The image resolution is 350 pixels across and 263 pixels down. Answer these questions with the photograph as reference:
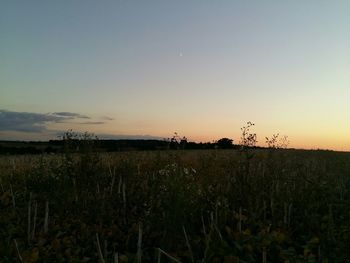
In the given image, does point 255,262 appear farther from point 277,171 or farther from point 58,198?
point 277,171

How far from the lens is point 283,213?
789 cm

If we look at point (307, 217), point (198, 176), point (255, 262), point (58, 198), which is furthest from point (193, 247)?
point (58, 198)

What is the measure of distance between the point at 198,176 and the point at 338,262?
3741 millimetres

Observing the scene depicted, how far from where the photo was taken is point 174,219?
622cm

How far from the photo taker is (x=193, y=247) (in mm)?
6043

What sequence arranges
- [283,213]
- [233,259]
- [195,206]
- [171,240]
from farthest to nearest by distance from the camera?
[283,213] → [195,206] → [171,240] → [233,259]

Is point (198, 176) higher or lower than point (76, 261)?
higher

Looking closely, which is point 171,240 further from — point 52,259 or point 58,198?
point 58,198

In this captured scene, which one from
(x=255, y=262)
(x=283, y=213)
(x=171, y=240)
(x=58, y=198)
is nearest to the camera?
(x=255, y=262)

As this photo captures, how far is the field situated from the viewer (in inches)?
233

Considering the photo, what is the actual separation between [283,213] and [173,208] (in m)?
2.53

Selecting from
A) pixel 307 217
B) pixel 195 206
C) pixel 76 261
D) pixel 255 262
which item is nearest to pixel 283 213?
pixel 307 217

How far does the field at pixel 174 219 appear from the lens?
5930mm

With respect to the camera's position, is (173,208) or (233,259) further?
(173,208)
